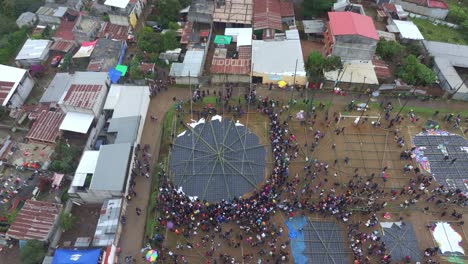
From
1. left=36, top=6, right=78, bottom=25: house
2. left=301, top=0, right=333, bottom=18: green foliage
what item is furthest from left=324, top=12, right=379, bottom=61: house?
left=36, top=6, right=78, bottom=25: house

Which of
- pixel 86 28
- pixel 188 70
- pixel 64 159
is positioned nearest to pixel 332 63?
pixel 188 70

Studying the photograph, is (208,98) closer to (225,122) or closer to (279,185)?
(225,122)

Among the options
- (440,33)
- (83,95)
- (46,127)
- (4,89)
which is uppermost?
(440,33)

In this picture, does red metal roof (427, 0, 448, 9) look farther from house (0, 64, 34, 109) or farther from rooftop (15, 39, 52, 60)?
house (0, 64, 34, 109)

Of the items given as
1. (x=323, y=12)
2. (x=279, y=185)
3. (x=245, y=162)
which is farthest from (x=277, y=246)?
(x=323, y=12)

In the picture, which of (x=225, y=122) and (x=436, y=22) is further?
(x=436, y=22)

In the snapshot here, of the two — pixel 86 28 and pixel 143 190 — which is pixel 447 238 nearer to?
pixel 143 190
